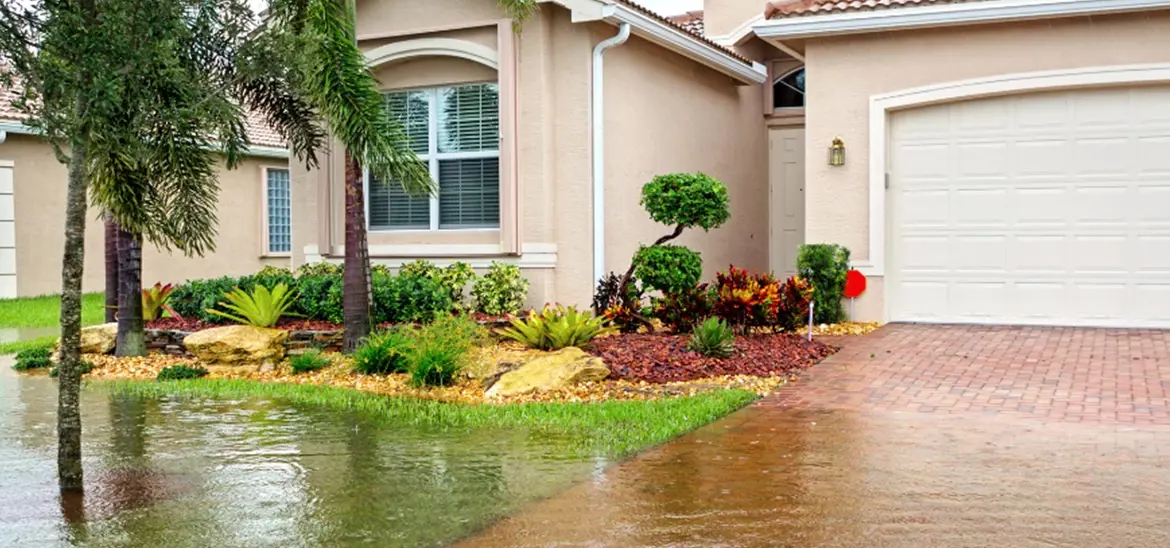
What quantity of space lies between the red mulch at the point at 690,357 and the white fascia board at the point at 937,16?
14.2 ft

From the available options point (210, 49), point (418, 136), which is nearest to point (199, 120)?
point (210, 49)

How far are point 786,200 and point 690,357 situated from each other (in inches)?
309

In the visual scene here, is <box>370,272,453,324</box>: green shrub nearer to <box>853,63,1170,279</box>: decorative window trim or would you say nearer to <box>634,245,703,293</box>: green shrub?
<box>634,245,703,293</box>: green shrub

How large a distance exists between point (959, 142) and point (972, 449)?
7.51 meters

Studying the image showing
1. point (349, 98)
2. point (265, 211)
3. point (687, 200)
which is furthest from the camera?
point (265, 211)

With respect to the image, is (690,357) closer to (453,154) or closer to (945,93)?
(453,154)

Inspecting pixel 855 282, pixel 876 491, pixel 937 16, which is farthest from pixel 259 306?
pixel 937 16

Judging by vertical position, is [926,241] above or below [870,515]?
above

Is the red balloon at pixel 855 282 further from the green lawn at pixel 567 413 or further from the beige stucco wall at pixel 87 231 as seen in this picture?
the beige stucco wall at pixel 87 231

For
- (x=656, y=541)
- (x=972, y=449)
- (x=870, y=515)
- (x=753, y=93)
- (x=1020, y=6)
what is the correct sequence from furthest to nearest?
(x=753, y=93) < (x=1020, y=6) < (x=972, y=449) < (x=870, y=515) < (x=656, y=541)

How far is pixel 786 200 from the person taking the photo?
17531mm

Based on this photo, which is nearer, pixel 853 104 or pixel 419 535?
pixel 419 535

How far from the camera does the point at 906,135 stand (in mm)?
13906

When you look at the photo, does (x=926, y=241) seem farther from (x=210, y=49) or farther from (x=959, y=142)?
(x=210, y=49)
